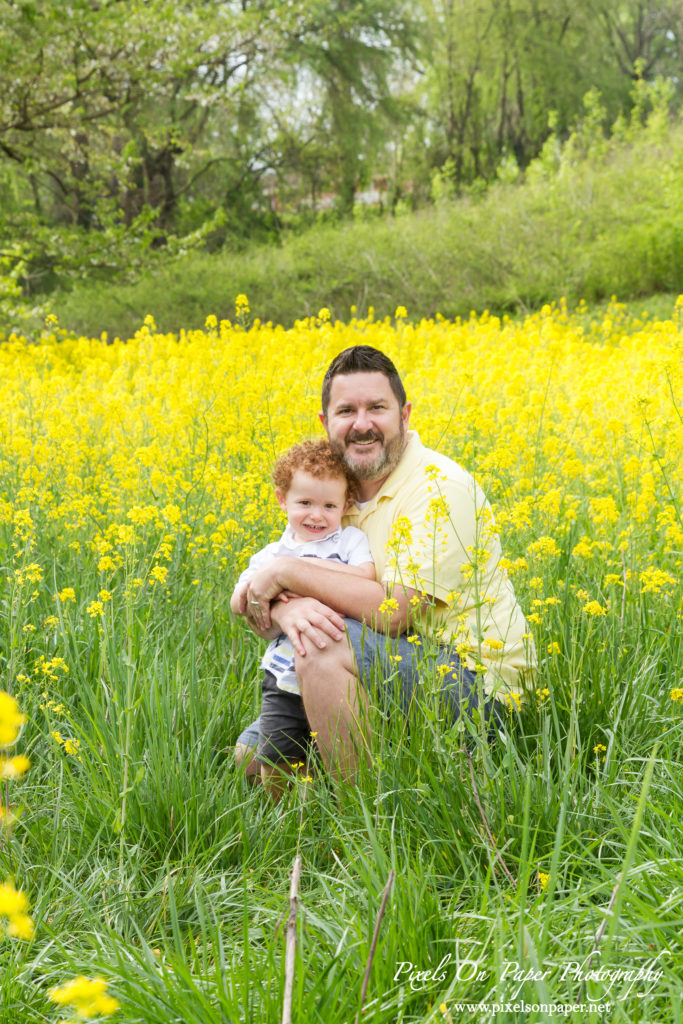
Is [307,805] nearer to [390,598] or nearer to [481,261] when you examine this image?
[390,598]

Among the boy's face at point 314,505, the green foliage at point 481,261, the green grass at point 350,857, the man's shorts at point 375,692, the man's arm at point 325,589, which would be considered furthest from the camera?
the green foliage at point 481,261

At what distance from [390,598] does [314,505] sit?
627 mm

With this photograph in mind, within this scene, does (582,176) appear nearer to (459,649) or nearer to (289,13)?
(289,13)

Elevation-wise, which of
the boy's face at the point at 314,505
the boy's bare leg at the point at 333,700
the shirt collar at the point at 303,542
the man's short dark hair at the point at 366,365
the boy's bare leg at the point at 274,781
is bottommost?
the boy's bare leg at the point at 274,781

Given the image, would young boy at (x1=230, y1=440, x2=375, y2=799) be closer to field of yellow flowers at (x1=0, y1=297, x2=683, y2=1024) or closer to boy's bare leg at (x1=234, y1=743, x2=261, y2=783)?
boy's bare leg at (x1=234, y1=743, x2=261, y2=783)

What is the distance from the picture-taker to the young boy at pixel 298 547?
8.96 feet

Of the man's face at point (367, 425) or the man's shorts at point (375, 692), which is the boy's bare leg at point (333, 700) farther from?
the man's face at point (367, 425)

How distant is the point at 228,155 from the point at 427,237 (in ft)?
28.6

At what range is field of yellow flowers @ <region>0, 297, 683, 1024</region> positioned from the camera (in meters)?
1.67

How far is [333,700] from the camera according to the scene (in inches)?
101

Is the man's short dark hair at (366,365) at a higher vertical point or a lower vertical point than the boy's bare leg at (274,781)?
higher

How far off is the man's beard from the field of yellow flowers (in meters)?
0.45

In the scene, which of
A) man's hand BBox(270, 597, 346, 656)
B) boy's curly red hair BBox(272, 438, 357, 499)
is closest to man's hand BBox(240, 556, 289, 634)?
man's hand BBox(270, 597, 346, 656)

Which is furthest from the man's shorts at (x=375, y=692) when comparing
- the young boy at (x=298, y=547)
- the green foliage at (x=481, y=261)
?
the green foliage at (x=481, y=261)
